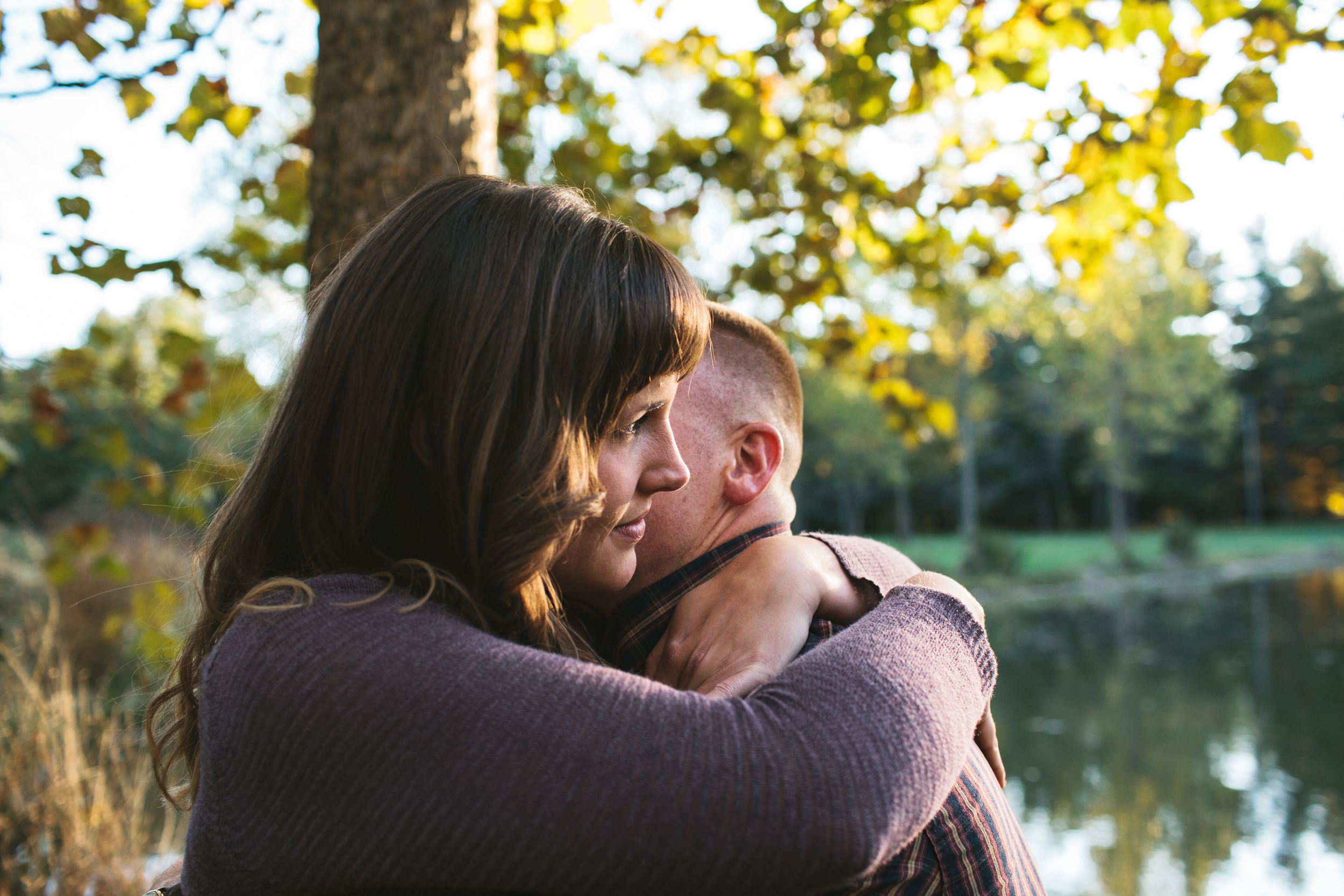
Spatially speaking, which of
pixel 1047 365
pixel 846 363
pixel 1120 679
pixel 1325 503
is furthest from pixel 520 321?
pixel 1325 503

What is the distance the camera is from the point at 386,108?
240 cm

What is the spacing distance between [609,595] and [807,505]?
143 feet

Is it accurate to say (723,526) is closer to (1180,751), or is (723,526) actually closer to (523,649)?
(523,649)

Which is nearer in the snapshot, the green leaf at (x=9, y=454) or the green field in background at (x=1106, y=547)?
the green leaf at (x=9, y=454)

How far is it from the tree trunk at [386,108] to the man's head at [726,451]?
0.94m

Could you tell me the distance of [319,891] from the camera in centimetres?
111

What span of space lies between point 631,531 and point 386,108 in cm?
144

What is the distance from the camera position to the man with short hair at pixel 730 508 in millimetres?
1663

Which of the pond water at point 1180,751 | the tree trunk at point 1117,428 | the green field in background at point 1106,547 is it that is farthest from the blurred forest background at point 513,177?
the tree trunk at point 1117,428

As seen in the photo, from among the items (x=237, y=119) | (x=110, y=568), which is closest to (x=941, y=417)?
(x=237, y=119)

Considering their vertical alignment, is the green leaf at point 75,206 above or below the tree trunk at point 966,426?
above

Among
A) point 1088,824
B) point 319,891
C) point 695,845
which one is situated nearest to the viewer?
point 695,845

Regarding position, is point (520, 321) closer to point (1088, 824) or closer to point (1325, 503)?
point (1088, 824)

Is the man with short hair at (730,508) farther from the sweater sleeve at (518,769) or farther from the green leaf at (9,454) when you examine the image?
the green leaf at (9,454)
